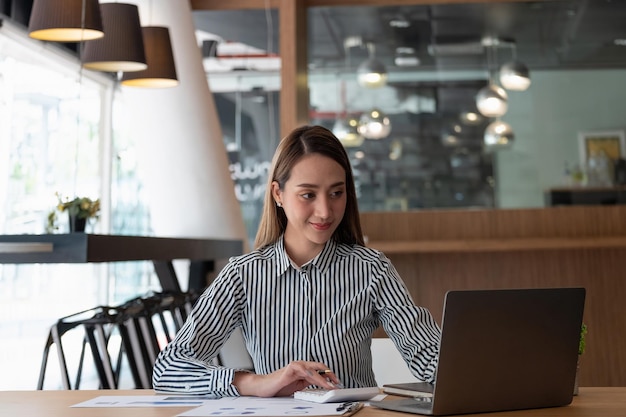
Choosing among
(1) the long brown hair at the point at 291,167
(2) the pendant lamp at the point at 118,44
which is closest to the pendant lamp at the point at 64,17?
(2) the pendant lamp at the point at 118,44

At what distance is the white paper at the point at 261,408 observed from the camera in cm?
144

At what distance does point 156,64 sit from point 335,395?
329 centimetres

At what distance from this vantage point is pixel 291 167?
197 cm

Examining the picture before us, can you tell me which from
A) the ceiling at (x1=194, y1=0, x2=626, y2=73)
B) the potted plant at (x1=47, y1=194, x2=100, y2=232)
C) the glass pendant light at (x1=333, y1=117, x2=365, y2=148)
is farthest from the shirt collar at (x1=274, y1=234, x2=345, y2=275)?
the glass pendant light at (x1=333, y1=117, x2=365, y2=148)

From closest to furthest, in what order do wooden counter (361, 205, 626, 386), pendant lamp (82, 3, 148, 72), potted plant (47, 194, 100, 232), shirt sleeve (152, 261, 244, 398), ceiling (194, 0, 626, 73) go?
shirt sleeve (152, 261, 244, 398), potted plant (47, 194, 100, 232), pendant lamp (82, 3, 148, 72), wooden counter (361, 205, 626, 386), ceiling (194, 0, 626, 73)

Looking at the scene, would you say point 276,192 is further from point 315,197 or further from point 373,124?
point 373,124

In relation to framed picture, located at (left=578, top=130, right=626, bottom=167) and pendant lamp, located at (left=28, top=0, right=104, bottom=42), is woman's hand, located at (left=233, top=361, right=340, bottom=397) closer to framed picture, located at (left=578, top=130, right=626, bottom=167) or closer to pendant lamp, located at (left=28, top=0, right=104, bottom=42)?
pendant lamp, located at (left=28, top=0, right=104, bottom=42)

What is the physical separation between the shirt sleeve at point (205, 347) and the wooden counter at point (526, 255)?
9.30 feet

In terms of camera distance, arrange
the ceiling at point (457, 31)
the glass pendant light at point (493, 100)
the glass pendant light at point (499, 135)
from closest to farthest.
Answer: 1. the ceiling at point (457, 31)
2. the glass pendant light at point (493, 100)
3. the glass pendant light at point (499, 135)

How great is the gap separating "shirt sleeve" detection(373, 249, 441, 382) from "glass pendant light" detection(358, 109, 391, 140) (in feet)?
22.7

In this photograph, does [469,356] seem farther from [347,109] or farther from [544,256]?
[347,109]

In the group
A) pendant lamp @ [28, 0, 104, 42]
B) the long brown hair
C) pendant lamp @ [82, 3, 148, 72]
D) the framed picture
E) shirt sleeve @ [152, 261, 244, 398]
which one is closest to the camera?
shirt sleeve @ [152, 261, 244, 398]

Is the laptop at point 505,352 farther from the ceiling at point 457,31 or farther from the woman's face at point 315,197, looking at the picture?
the ceiling at point 457,31

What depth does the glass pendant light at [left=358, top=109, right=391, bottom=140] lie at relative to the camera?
888cm
